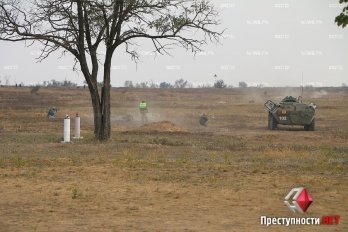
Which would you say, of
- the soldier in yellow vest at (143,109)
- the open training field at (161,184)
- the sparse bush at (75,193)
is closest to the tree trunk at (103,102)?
the open training field at (161,184)

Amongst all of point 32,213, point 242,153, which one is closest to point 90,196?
point 32,213

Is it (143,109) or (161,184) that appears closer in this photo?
(161,184)

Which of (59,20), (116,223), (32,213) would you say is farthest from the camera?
(59,20)

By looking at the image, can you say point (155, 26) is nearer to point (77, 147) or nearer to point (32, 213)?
point (77, 147)

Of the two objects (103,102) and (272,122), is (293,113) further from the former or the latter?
(103,102)

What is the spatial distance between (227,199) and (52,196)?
2901 mm

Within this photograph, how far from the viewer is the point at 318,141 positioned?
Answer: 75.6 feet

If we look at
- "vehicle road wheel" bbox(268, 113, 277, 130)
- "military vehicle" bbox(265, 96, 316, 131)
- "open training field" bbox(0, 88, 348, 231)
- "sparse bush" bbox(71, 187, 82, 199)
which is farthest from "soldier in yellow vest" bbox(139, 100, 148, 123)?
"sparse bush" bbox(71, 187, 82, 199)

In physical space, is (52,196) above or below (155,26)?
below

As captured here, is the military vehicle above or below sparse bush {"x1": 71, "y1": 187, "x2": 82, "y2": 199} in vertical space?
above

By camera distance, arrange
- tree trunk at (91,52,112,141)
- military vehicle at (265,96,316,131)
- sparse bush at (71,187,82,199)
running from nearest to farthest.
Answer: sparse bush at (71,187,82,199), tree trunk at (91,52,112,141), military vehicle at (265,96,316,131)

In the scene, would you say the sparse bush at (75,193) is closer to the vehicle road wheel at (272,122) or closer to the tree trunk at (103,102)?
the tree trunk at (103,102)

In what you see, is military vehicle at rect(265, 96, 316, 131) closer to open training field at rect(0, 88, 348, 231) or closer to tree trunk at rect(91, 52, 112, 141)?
open training field at rect(0, 88, 348, 231)

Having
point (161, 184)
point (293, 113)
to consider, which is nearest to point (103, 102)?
point (161, 184)
